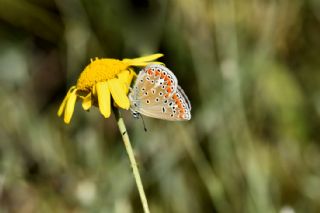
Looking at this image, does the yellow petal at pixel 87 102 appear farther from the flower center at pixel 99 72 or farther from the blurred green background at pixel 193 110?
the blurred green background at pixel 193 110

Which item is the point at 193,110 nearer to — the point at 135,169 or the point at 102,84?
the point at 102,84

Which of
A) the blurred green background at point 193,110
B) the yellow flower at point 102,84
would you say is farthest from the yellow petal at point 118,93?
the blurred green background at point 193,110

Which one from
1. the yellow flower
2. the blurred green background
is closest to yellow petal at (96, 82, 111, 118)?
the yellow flower

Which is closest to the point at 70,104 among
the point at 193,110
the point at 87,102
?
the point at 87,102

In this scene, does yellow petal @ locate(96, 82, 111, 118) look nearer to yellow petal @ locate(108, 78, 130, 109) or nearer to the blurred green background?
yellow petal @ locate(108, 78, 130, 109)

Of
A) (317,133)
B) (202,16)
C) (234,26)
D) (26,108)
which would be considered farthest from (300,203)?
(26,108)

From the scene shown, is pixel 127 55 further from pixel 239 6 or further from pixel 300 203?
pixel 300 203
